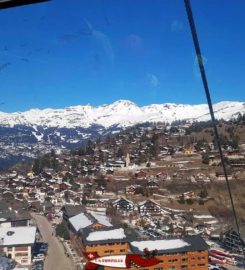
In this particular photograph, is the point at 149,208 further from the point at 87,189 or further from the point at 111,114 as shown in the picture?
the point at 111,114

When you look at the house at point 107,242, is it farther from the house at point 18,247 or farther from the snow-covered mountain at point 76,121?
the snow-covered mountain at point 76,121

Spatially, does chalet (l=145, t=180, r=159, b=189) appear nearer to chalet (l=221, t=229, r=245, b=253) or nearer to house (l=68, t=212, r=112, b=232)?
house (l=68, t=212, r=112, b=232)

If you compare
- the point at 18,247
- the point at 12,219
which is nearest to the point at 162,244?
the point at 18,247

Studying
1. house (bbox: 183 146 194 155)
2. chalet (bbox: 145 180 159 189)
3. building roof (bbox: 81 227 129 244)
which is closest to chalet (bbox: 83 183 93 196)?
chalet (bbox: 145 180 159 189)

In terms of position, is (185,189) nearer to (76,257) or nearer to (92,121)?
(76,257)

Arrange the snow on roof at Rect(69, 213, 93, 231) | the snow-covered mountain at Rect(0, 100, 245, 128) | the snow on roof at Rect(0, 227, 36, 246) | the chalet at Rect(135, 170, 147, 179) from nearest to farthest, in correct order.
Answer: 1. the snow on roof at Rect(0, 227, 36, 246)
2. the snow on roof at Rect(69, 213, 93, 231)
3. the chalet at Rect(135, 170, 147, 179)
4. the snow-covered mountain at Rect(0, 100, 245, 128)
